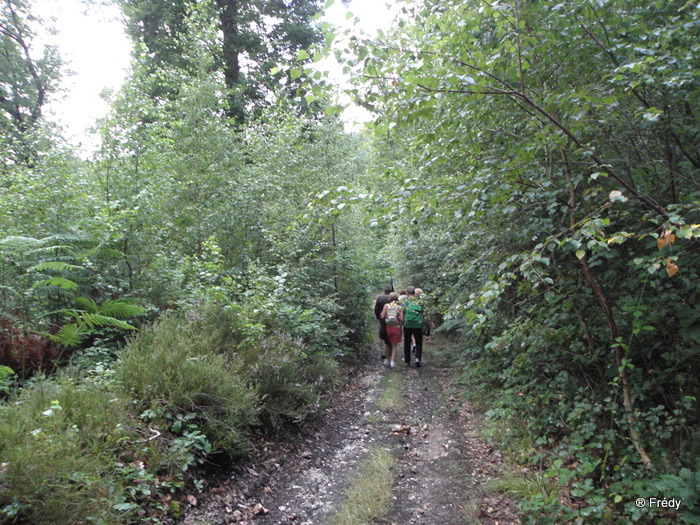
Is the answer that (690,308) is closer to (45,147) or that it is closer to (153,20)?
(45,147)

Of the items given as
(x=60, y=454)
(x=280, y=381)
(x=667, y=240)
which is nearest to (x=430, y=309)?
(x=280, y=381)

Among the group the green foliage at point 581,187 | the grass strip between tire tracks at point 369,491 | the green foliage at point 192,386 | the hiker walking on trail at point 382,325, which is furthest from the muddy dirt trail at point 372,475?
the hiker walking on trail at point 382,325

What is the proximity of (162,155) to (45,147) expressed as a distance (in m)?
2.11

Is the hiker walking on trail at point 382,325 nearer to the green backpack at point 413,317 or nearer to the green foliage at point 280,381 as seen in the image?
Result: the green backpack at point 413,317

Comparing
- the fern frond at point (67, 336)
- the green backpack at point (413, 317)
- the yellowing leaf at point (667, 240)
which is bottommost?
the green backpack at point (413, 317)

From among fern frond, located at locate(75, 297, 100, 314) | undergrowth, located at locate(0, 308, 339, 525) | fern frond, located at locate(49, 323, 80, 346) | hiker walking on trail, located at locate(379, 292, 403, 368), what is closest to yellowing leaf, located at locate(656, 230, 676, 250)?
undergrowth, located at locate(0, 308, 339, 525)

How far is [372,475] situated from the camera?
4.53m

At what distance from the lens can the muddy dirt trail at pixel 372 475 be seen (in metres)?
3.73

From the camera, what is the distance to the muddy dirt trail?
12.2 ft

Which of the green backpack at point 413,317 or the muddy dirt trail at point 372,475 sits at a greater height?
the green backpack at point 413,317

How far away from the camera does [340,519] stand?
3.72 metres

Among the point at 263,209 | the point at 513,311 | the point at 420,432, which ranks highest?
the point at 263,209

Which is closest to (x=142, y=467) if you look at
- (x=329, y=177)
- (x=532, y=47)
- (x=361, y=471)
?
(x=361, y=471)

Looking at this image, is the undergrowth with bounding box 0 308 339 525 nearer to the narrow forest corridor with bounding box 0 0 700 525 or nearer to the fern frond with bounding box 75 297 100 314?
the narrow forest corridor with bounding box 0 0 700 525
